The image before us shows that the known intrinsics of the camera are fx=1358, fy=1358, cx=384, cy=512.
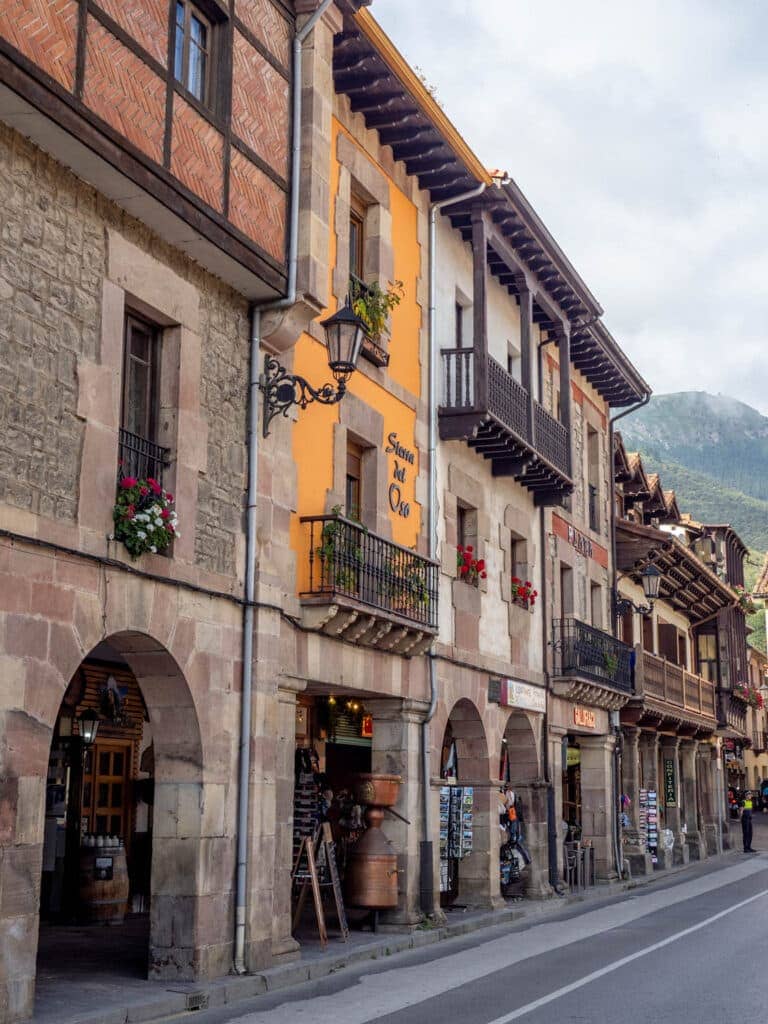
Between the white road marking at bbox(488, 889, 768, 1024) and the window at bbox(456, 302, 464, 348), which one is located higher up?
the window at bbox(456, 302, 464, 348)

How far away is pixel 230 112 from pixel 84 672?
274 inches

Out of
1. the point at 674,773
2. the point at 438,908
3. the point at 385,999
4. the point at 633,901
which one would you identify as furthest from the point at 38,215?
the point at 674,773

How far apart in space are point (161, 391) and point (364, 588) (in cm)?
381

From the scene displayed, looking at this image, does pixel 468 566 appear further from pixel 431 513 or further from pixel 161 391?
pixel 161 391

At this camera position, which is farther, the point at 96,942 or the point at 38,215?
the point at 96,942

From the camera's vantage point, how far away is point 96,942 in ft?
45.6

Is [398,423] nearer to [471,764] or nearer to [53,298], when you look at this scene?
[471,764]

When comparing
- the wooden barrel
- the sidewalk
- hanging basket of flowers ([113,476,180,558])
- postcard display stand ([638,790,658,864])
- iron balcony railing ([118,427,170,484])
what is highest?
iron balcony railing ([118,427,170,484])

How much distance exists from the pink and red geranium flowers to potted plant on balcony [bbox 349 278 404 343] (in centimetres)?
377

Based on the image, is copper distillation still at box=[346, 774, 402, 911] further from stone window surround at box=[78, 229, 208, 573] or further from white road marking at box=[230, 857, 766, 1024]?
stone window surround at box=[78, 229, 208, 573]

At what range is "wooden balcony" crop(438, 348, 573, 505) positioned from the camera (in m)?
18.2

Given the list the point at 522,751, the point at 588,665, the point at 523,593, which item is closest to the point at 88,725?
the point at 523,593

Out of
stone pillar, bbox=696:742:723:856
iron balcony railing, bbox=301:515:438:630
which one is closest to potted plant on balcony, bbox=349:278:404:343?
iron balcony railing, bbox=301:515:438:630

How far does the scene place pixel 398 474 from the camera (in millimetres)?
16812
